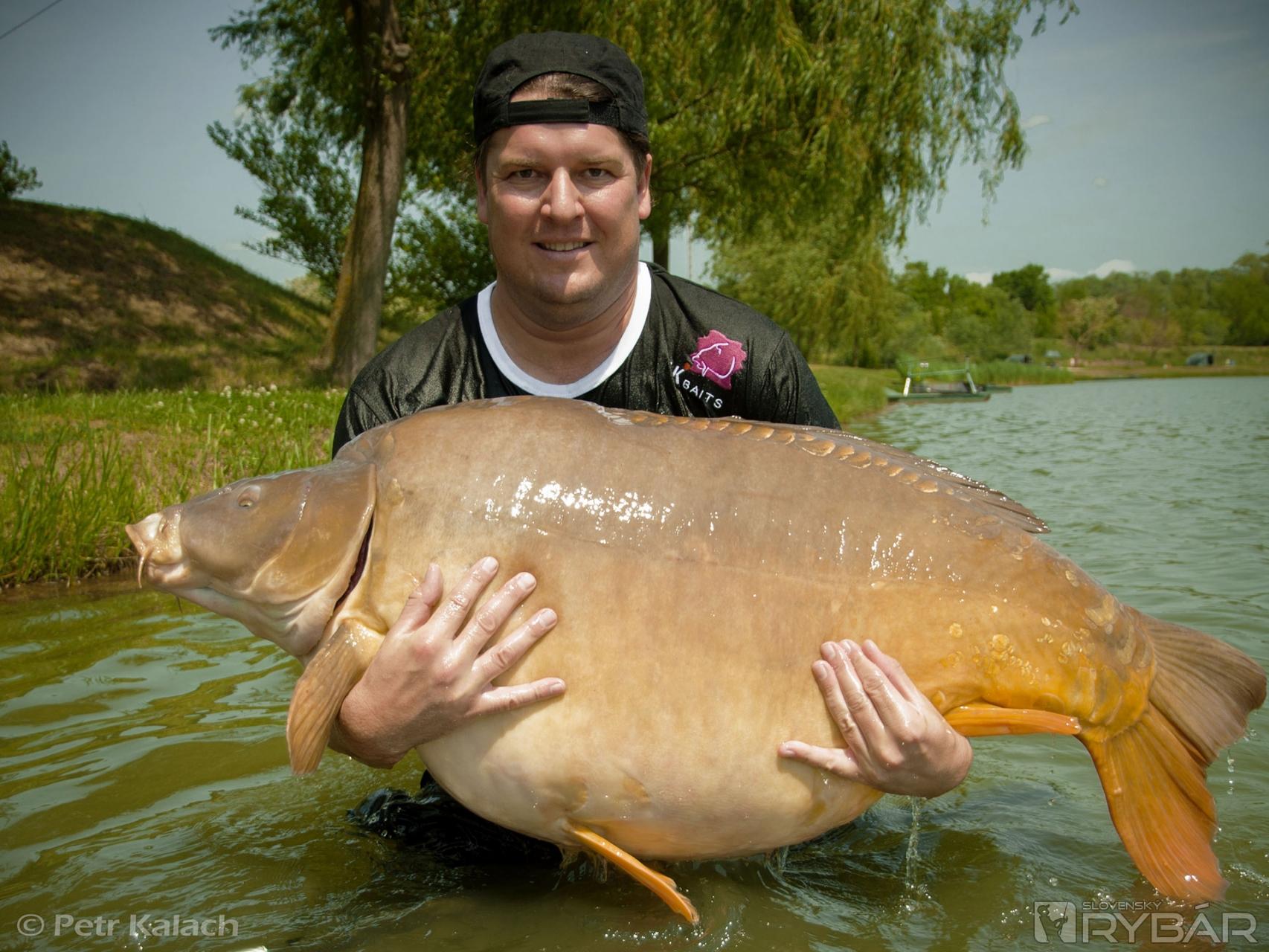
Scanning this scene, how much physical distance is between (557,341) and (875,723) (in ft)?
4.18

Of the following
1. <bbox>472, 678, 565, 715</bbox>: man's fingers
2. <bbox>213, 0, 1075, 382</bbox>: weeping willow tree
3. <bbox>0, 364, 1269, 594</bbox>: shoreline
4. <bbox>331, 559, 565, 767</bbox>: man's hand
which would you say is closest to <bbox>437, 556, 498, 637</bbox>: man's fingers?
<bbox>331, 559, 565, 767</bbox>: man's hand

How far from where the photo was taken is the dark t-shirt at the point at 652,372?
258cm

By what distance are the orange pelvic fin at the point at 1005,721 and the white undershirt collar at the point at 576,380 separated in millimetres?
1186

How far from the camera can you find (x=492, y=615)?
5.87ft

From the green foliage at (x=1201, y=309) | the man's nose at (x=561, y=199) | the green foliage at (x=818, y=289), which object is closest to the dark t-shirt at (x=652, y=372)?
the man's nose at (x=561, y=199)

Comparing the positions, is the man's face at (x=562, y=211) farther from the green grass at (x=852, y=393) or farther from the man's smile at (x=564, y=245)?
the green grass at (x=852, y=393)

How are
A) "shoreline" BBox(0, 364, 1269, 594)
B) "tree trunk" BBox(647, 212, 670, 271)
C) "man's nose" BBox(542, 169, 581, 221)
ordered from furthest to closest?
"tree trunk" BBox(647, 212, 670, 271) < "shoreline" BBox(0, 364, 1269, 594) < "man's nose" BBox(542, 169, 581, 221)

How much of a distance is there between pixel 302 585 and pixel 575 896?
97 centimetres

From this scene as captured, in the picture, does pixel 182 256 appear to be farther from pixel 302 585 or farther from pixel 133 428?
pixel 302 585

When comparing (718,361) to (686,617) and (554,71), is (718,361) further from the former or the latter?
(686,617)

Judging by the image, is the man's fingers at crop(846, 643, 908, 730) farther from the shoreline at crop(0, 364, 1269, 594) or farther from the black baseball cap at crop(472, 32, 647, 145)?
the shoreline at crop(0, 364, 1269, 594)

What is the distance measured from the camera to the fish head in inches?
72.1

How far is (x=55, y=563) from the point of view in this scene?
4.66m

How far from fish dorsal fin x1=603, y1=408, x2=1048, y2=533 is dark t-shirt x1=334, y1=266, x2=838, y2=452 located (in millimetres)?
582
